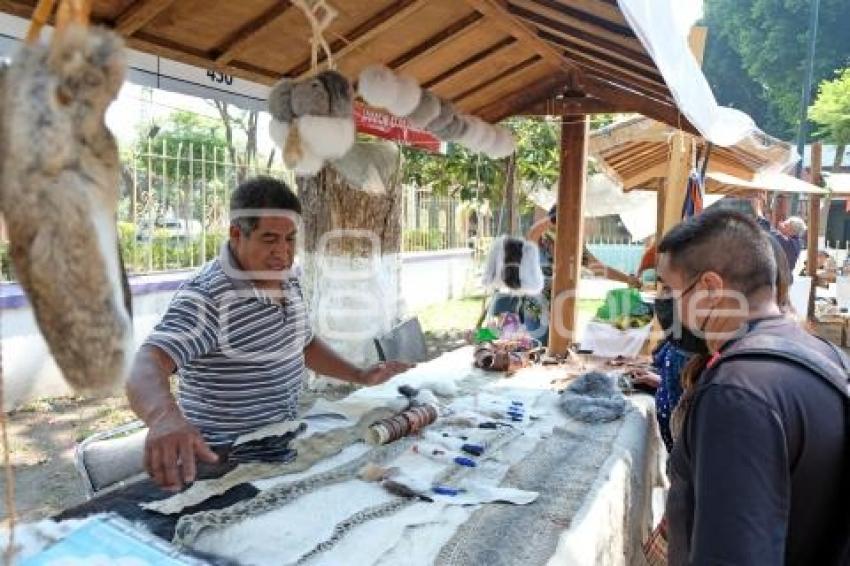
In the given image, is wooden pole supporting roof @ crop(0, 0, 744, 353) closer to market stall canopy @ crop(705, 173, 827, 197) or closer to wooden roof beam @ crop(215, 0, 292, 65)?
wooden roof beam @ crop(215, 0, 292, 65)

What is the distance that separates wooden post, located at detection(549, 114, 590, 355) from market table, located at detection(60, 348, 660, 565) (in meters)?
2.03

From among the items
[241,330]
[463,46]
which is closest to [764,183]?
[463,46]

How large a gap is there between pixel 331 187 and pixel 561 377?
284cm

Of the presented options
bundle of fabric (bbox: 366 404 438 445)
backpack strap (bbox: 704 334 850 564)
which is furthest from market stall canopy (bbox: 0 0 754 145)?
bundle of fabric (bbox: 366 404 438 445)

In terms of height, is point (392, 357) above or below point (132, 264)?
below

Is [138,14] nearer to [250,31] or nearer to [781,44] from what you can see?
[250,31]

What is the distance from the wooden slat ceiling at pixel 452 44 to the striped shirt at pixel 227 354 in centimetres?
99

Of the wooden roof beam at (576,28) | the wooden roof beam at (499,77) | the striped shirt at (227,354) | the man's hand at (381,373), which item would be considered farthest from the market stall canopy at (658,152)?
the striped shirt at (227,354)

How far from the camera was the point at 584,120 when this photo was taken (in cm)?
452

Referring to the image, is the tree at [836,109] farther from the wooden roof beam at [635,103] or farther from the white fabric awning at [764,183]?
the wooden roof beam at [635,103]

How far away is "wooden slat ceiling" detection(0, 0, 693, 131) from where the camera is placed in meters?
2.62

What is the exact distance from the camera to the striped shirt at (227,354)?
7.33 feet

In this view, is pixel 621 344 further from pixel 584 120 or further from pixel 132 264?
pixel 132 264

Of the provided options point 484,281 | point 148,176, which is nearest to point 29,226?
point 484,281
